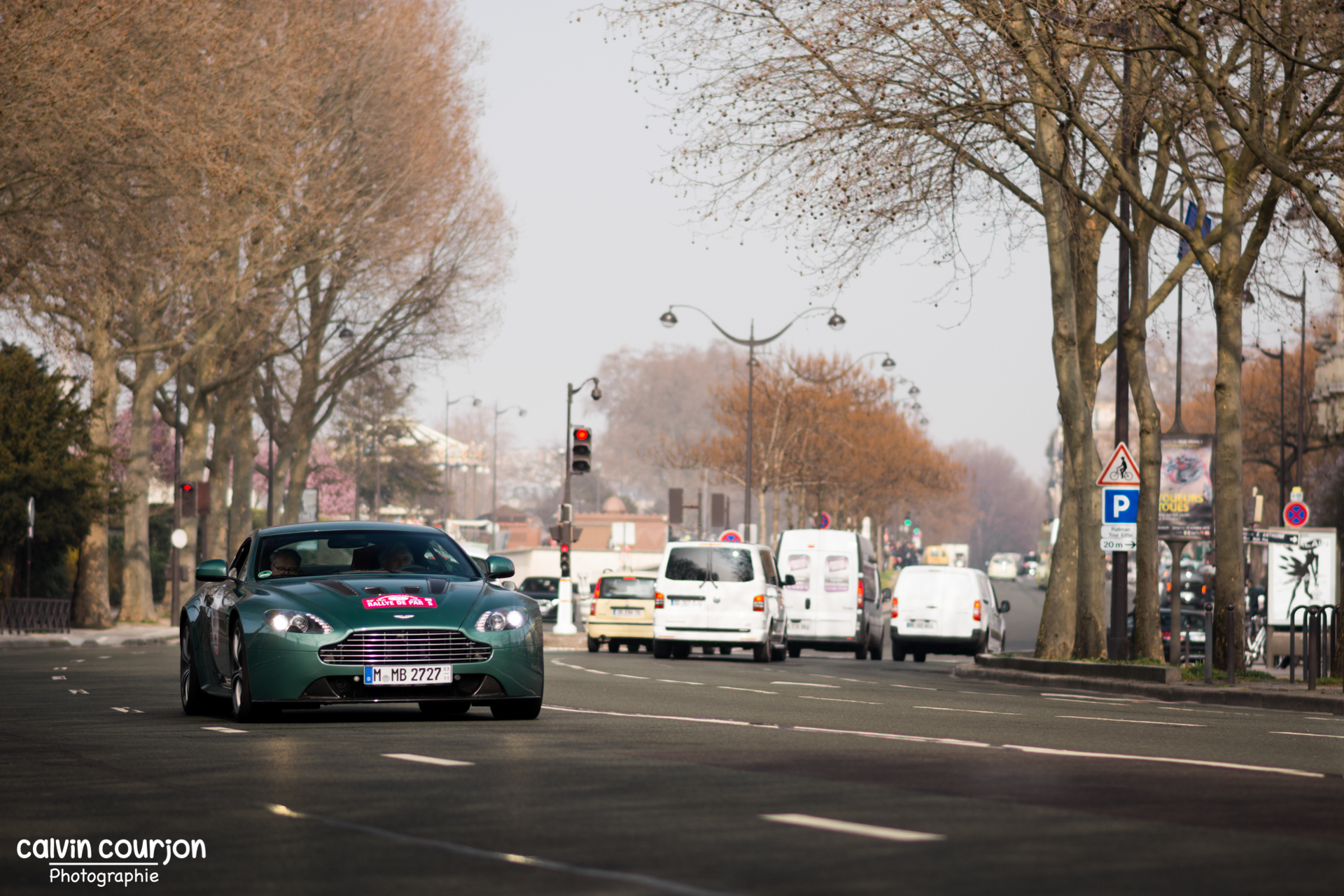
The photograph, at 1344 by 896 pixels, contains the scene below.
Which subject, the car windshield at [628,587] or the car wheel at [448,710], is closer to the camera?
the car wheel at [448,710]

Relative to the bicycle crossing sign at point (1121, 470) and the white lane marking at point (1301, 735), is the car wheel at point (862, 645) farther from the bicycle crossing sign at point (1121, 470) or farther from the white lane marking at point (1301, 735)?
the white lane marking at point (1301, 735)

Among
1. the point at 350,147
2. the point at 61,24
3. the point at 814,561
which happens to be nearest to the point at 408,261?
the point at 350,147

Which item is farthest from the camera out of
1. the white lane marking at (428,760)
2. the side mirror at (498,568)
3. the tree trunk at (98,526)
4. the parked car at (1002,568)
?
the parked car at (1002,568)

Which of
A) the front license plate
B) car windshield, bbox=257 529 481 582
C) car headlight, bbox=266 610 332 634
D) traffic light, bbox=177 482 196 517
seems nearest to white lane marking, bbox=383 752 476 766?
the front license plate

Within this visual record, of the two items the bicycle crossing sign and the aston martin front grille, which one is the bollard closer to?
the bicycle crossing sign

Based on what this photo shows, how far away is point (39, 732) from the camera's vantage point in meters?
13.1

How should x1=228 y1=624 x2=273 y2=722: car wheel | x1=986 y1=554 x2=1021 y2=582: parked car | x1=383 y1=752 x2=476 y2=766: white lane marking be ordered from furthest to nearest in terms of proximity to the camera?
x1=986 y1=554 x2=1021 y2=582: parked car < x1=228 y1=624 x2=273 y2=722: car wheel < x1=383 y1=752 x2=476 y2=766: white lane marking

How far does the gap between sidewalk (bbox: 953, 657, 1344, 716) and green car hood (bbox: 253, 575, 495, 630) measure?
33.7ft

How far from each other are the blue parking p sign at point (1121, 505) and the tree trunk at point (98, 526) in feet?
82.5

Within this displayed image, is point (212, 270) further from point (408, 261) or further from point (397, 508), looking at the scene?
point (397, 508)

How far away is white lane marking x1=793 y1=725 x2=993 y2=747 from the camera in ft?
40.8

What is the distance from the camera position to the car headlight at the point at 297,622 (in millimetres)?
13008

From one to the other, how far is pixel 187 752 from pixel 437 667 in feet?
7.22

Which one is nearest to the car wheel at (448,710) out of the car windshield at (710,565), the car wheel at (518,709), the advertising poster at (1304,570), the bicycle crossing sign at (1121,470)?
the car wheel at (518,709)
